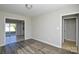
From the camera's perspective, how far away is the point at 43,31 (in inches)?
195

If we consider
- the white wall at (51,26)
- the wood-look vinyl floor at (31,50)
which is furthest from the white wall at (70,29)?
the wood-look vinyl floor at (31,50)

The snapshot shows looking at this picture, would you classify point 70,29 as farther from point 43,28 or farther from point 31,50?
point 31,50

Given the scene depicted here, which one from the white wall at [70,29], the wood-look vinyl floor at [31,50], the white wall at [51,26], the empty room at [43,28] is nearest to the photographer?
the wood-look vinyl floor at [31,50]

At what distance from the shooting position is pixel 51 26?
4.21m

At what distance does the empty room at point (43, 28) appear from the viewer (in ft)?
10.4

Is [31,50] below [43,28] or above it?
below

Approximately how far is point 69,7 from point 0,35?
13.3 feet

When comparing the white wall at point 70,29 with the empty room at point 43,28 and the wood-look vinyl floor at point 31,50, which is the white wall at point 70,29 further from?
the wood-look vinyl floor at point 31,50

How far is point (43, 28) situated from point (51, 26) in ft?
2.89

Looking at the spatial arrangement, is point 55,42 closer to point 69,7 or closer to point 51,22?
point 51,22

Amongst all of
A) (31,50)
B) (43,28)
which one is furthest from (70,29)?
(31,50)

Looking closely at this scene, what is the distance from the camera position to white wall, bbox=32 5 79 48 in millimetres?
3335
